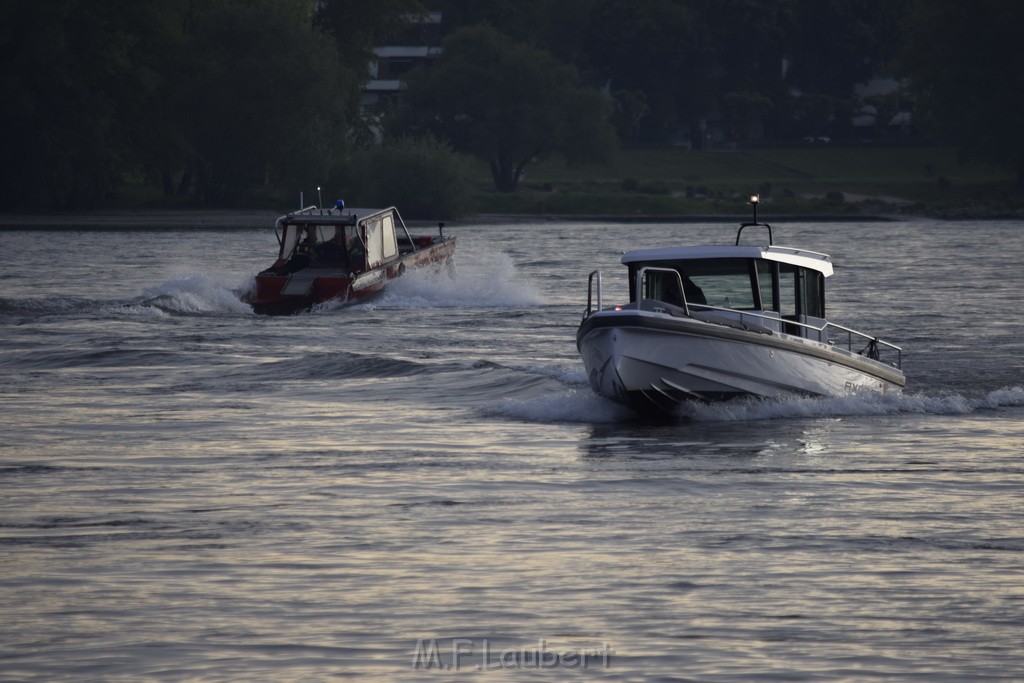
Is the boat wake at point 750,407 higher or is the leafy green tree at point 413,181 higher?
the leafy green tree at point 413,181

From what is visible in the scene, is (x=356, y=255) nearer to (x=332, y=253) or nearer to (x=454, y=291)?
(x=332, y=253)

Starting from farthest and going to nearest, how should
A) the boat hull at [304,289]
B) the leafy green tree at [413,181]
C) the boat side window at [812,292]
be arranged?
the leafy green tree at [413,181] < the boat hull at [304,289] < the boat side window at [812,292]

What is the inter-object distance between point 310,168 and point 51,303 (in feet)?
176

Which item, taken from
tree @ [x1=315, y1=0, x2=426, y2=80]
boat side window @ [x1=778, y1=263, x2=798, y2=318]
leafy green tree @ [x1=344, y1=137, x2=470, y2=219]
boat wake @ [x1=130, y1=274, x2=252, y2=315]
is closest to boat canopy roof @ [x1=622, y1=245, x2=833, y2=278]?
boat side window @ [x1=778, y1=263, x2=798, y2=318]

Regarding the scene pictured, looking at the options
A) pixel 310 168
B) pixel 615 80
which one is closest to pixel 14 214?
pixel 310 168

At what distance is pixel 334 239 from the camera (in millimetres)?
36031

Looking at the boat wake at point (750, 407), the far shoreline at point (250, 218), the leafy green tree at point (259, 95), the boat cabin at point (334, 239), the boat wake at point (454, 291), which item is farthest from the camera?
the leafy green tree at point (259, 95)

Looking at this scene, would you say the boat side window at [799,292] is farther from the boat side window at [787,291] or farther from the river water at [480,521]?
the river water at [480,521]

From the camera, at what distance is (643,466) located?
16.6 m

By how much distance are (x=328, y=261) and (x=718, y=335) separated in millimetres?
18599

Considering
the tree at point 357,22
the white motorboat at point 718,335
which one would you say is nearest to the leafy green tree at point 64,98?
the tree at point 357,22

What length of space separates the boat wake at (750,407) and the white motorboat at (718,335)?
0.14 m

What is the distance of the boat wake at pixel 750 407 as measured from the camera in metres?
19.6

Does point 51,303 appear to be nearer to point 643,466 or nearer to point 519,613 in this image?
point 643,466
